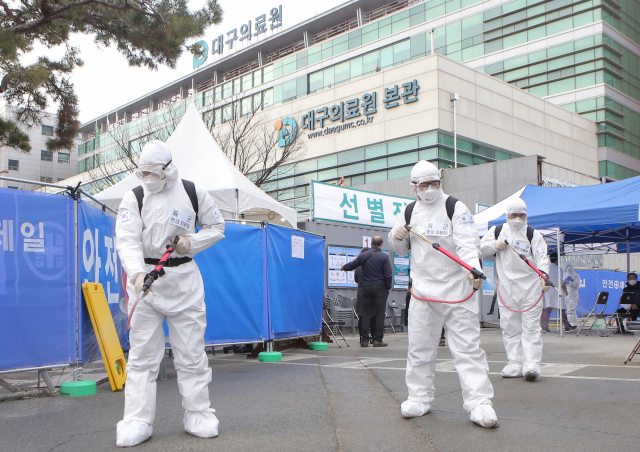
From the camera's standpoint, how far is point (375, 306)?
1115 centimetres

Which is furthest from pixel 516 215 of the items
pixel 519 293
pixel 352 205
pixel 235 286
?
pixel 352 205

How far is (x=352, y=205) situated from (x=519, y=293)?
912cm

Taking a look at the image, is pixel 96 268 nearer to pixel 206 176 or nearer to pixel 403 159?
pixel 206 176

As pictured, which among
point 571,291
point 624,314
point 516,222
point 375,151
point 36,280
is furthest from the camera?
point 375,151

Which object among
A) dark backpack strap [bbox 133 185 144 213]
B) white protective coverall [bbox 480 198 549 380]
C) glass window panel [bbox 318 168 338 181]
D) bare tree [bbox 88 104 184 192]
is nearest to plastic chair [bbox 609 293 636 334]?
white protective coverall [bbox 480 198 549 380]

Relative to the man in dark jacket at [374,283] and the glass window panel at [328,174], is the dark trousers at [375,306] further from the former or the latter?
the glass window panel at [328,174]

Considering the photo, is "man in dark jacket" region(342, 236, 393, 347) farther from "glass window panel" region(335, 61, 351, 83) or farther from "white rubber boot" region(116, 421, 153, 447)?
"glass window panel" region(335, 61, 351, 83)

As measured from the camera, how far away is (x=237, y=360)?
9.07m

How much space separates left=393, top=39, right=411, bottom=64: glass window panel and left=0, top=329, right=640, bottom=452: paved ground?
30340 mm

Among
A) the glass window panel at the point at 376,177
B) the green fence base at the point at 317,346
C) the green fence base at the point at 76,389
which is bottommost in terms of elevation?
the green fence base at the point at 317,346

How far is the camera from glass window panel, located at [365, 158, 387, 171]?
30188 millimetres

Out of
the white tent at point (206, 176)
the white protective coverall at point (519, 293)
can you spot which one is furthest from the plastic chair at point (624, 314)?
the white protective coverall at point (519, 293)

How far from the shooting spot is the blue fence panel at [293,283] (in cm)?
881

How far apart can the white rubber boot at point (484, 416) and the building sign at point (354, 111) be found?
83.5 ft
